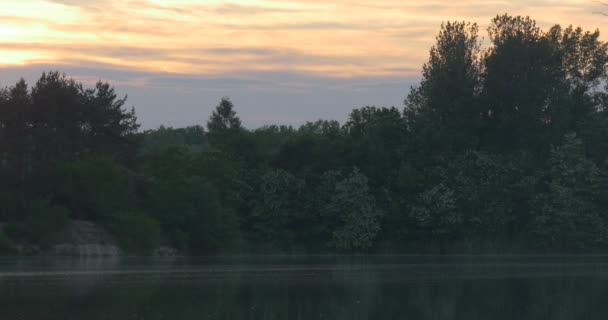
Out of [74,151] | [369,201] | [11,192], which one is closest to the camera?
[11,192]

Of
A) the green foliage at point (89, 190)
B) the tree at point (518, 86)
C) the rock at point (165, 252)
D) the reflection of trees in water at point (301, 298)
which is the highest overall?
the tree at point (518, 86)

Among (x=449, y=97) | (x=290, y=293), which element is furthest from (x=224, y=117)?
(x=290, y=293)

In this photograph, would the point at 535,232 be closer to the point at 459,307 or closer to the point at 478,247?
the point at 478,247

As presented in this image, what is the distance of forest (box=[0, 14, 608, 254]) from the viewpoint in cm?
7581

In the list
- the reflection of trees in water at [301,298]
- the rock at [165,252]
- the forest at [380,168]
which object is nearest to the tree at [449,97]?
the forest at [380,168]

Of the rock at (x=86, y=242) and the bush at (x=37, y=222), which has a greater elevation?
the bush at (x=37, y=222)

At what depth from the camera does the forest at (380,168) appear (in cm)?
7581

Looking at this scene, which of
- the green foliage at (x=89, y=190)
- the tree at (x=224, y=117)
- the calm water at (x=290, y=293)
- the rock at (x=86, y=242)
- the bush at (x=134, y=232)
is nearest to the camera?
the calm water at (x=290, y=293)

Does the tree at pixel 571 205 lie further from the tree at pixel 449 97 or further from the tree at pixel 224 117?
the tree at pixel 224 117

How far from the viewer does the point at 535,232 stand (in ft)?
284

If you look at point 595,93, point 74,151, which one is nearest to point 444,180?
point 595,93

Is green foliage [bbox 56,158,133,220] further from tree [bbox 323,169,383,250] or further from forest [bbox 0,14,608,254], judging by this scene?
tree [bbox 323,169,383,250]

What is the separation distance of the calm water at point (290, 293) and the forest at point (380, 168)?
73.0 ft

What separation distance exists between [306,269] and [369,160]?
35.9m
